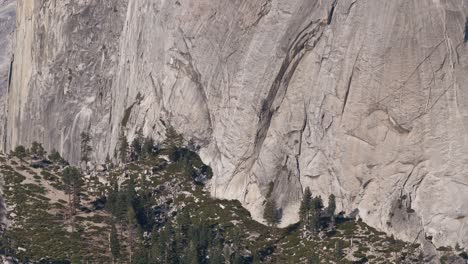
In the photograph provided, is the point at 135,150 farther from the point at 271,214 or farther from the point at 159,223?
the point at 271,214

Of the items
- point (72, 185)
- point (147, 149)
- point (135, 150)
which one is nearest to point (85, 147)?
point (135, 150)

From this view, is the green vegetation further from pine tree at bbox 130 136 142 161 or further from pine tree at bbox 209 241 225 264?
pine tree at bbox 130 136 142 161

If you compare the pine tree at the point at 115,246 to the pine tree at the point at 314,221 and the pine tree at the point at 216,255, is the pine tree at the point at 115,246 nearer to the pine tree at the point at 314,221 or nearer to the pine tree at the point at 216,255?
the pine tree at the point at 216,255

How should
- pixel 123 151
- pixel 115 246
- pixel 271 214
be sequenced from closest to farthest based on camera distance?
pixel 115 246
pixel 271 214
pixel 123 151

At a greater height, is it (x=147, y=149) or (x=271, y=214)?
(x=147, y=149)

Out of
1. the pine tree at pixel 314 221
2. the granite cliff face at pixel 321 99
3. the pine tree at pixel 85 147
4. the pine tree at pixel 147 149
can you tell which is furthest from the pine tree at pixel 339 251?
→ the pine tree at pixel 85 147

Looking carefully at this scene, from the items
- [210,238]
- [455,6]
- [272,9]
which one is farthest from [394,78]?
[210,238]
